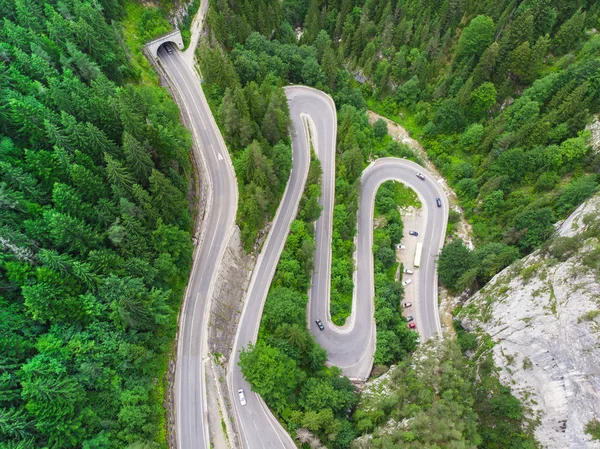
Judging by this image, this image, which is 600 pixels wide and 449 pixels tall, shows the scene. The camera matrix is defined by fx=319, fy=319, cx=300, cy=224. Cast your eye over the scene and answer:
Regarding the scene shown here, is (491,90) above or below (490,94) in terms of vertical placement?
above

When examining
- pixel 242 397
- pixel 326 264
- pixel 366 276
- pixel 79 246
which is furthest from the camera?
pixel 366 276

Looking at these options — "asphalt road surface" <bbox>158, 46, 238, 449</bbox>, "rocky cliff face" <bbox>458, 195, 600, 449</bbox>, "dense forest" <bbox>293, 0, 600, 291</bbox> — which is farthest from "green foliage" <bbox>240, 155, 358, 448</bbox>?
"dense forest" <bbox>293, 0, 600, 291</bbox>

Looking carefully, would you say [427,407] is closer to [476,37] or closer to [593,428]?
[593,428]

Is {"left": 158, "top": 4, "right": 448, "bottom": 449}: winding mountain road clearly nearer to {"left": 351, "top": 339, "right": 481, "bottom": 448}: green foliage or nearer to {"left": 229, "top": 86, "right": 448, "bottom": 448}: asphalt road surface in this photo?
{"left": 229, "top": 86, "right": 448, "bottom": 448}: asphalt road surface

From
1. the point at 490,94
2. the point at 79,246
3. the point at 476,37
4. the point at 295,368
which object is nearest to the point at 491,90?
the point at 490,94

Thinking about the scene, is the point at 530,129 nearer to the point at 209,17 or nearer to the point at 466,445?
the point at 466,445

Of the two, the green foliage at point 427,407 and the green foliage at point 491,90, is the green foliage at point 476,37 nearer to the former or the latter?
the green foliage at point 491,90
